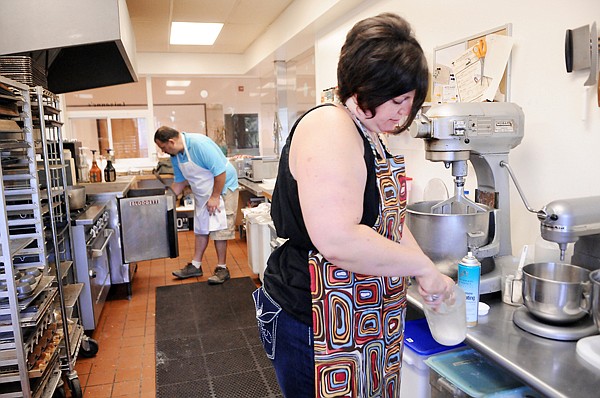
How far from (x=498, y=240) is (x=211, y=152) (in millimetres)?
2753

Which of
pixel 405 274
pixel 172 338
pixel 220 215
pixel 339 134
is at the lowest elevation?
pixel 172 338

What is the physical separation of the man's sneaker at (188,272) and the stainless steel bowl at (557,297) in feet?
10.7

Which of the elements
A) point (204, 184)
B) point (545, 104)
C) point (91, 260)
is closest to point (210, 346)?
point (91, 260)

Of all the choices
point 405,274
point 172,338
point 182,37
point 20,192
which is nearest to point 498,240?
point 405,274

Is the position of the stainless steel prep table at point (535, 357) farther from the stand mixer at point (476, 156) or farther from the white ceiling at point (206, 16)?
the white ceiling at point (206, 16)

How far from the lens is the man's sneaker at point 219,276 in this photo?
3854 millimetres

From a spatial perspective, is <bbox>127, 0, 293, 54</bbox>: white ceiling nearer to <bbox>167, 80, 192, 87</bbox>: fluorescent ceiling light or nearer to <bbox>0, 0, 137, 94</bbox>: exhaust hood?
<bbox>0, 0, 137, 94</bbox>: exhaust hood

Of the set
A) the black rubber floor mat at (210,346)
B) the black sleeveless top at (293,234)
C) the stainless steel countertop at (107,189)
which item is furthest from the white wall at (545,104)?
the stainless steel countertop at (107,189)

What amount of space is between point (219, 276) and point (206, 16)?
2.47 meters

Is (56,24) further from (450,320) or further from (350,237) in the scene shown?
(450,320)

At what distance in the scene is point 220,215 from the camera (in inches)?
155

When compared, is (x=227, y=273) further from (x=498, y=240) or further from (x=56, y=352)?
(x=498, y=240)

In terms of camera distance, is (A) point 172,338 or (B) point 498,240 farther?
(A) point 172,338

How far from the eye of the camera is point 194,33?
4934 mm
